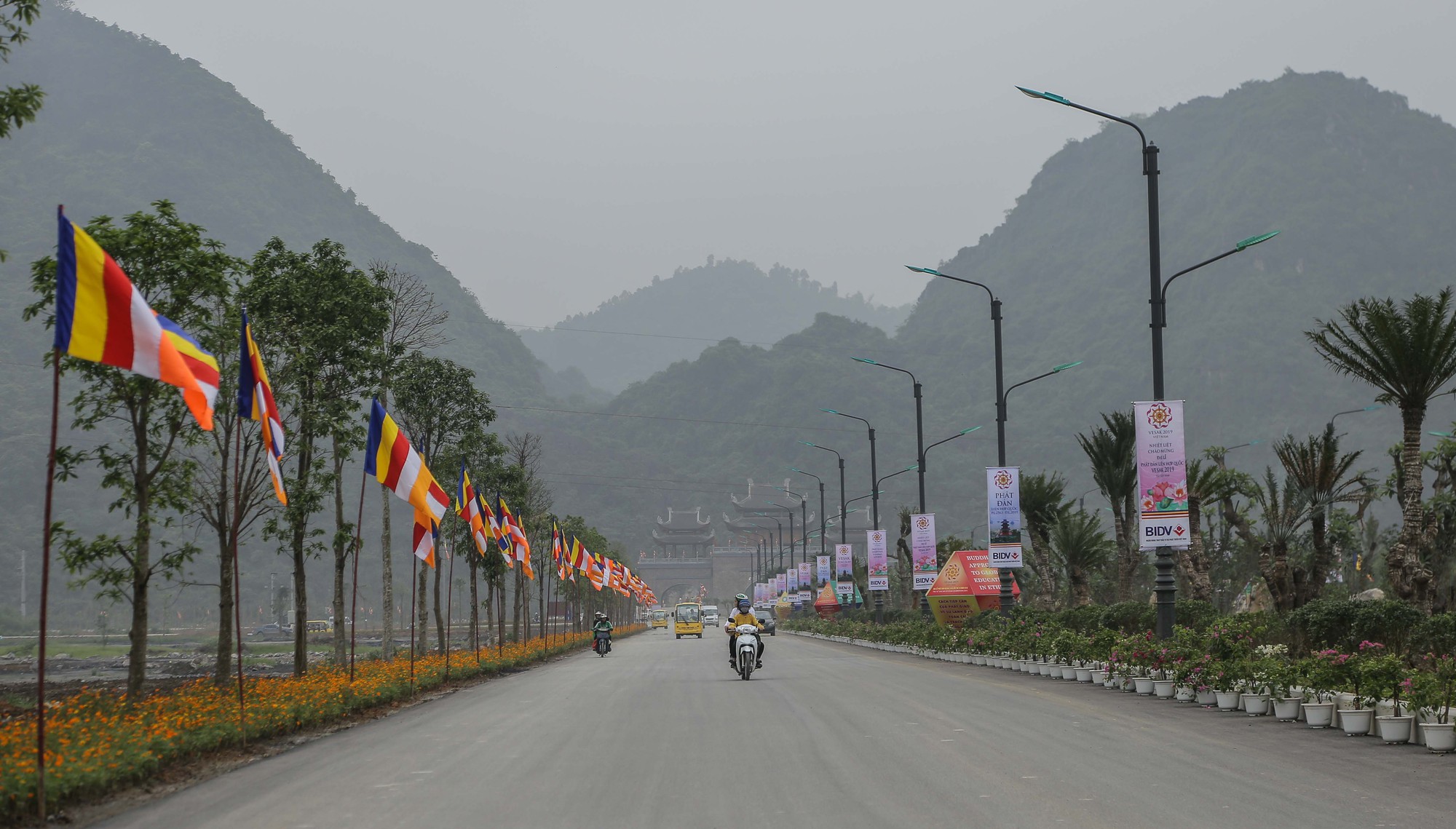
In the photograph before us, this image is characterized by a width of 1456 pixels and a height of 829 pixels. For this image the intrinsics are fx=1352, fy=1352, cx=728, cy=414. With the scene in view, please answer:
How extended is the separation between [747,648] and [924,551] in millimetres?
17431

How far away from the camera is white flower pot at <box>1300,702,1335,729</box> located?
49.7 ft

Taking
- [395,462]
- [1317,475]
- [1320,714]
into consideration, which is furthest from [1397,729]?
[1317,475]

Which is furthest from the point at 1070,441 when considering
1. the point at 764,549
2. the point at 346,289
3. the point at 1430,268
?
the point at 346,289

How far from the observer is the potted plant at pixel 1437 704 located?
1256cm

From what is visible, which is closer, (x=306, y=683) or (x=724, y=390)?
(x=306, y=683)

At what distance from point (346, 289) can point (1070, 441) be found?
451 feet

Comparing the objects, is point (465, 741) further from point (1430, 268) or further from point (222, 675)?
point (1430, 268)

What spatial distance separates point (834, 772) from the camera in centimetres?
1188

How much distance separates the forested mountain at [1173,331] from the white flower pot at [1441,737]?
133753 millimetres

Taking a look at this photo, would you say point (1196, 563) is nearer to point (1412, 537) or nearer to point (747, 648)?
point (747, 648)

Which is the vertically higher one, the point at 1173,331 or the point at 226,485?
the point at 1173,331

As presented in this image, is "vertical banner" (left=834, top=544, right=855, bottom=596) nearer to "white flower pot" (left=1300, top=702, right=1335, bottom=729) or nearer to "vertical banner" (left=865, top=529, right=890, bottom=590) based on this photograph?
"vertical banner" (left=865, top=529, right=890, bottom=590)

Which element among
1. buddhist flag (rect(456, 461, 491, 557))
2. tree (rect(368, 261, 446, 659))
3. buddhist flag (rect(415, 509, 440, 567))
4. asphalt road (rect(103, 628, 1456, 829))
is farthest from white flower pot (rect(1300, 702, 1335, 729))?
tree (rect(368, 261, 446, 659))

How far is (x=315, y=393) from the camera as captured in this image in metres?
25.1
